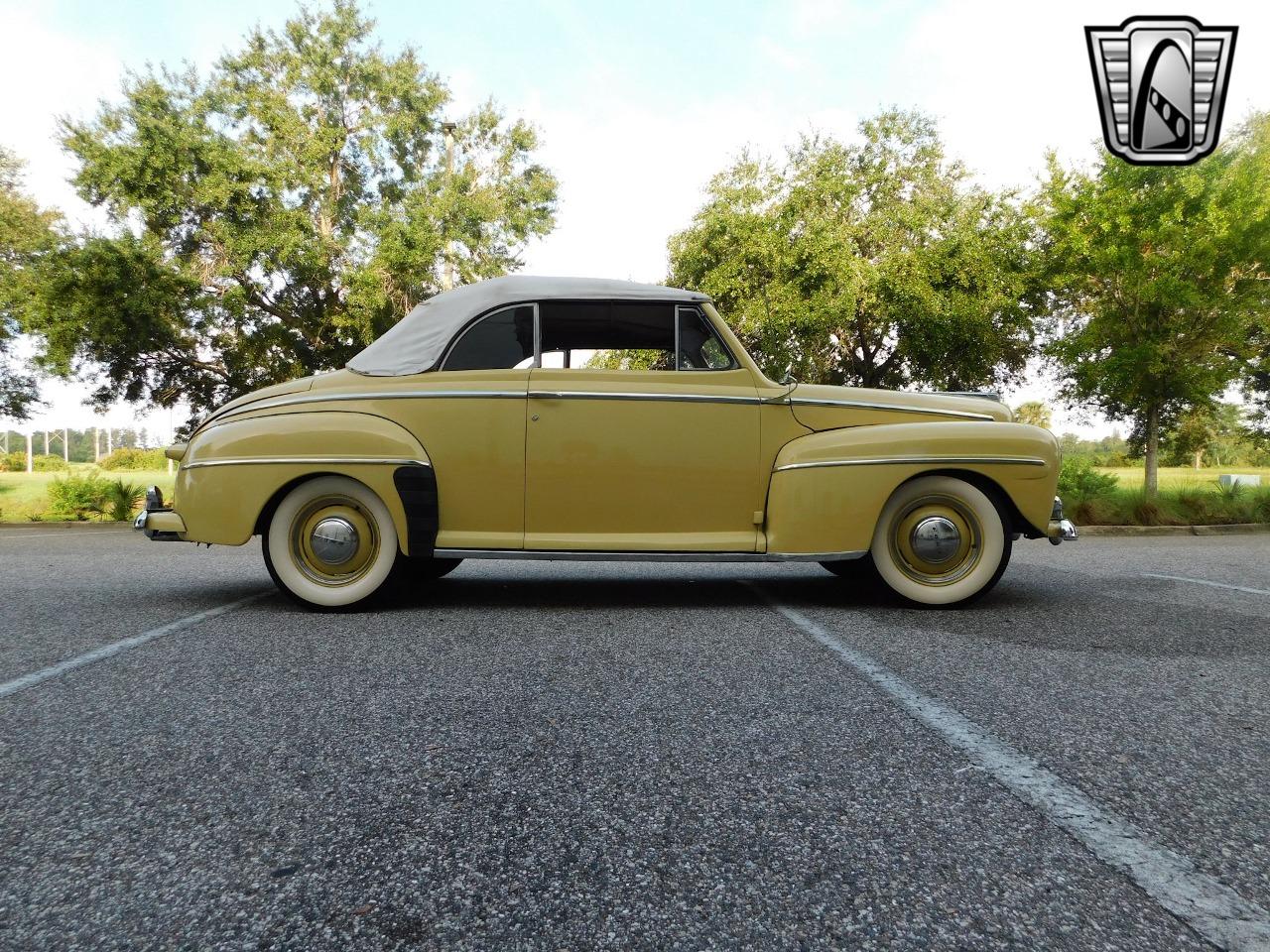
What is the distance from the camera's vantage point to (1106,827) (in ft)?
5.68

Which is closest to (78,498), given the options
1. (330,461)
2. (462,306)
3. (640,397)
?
(330,461)

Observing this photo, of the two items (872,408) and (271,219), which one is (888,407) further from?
(271,219)

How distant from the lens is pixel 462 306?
186 inches

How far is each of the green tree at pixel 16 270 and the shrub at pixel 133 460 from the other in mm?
25300

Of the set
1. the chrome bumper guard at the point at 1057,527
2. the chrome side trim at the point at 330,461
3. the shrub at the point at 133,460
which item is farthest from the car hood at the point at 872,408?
the shrub at the point at 133,460

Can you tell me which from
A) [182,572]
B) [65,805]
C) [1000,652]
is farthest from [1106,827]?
[182,572]

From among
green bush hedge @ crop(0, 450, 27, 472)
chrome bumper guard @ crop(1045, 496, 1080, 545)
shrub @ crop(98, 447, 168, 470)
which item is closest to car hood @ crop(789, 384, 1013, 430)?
chrome bumper guard @ crop(1045, 496, 1080, 545)

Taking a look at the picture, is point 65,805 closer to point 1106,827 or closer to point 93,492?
point 1106,827

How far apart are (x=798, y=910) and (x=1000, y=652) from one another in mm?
2476

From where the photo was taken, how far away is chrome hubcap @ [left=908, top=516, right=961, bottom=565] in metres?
4.48

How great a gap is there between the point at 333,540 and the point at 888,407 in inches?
A: 136

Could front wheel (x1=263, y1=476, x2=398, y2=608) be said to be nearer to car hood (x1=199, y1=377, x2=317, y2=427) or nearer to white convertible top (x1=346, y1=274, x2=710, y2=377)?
car hood (x1=199, y1=377, x2=317, y2=427)

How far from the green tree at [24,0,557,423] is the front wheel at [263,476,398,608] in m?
12.0

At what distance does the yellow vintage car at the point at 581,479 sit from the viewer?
4.39 meters
